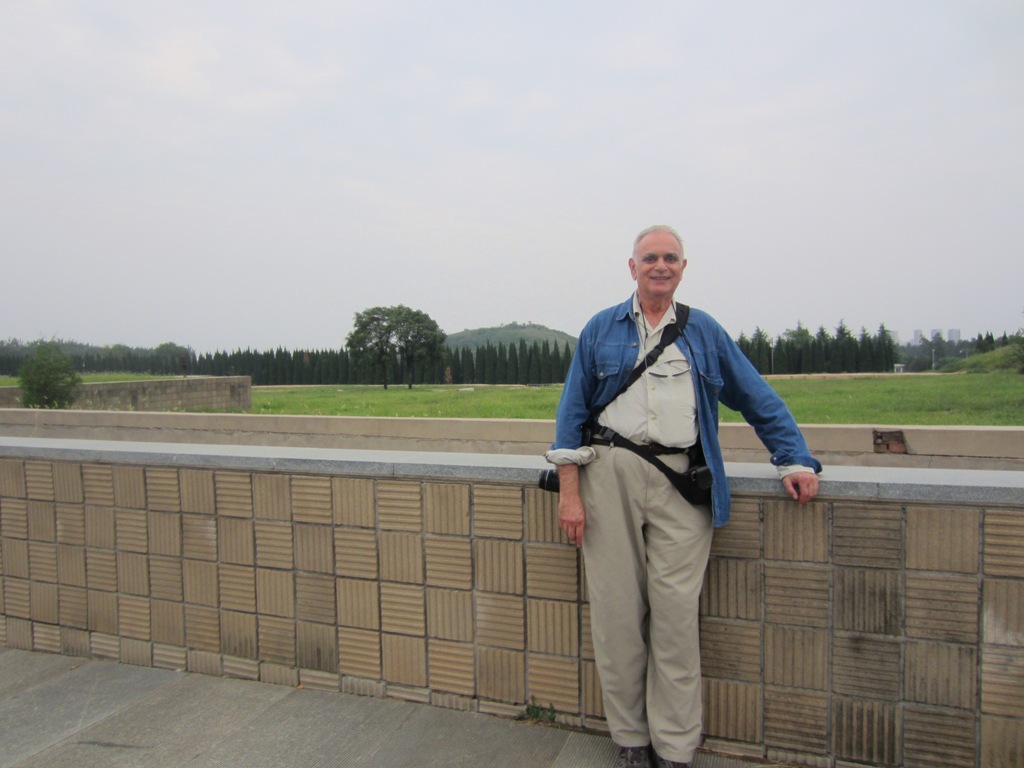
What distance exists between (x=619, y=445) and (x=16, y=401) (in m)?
25.6

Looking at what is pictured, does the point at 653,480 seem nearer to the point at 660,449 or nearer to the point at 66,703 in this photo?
the point at 660,449

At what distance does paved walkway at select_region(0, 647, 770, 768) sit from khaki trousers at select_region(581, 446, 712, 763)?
230mm

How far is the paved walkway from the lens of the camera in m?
2.40

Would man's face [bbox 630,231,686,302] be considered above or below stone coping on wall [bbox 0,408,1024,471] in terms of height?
above

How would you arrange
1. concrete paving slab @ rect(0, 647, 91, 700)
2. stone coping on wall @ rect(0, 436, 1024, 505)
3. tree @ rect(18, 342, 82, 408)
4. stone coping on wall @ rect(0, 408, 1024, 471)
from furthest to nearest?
tree @ rect(18, 342, 82, 408) < stone coping on wall @ rect(0, 408, 1024, 471) < concrete paving slab @ rect(0, 647, 91, 700) < stone coping on wall @ rect(0, 436, 1024, 505)

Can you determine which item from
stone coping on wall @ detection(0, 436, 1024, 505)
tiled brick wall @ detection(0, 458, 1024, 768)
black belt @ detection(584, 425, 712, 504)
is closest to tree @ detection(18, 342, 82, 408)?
stone coping on wall @ detection(0, 436, 1024, 505)

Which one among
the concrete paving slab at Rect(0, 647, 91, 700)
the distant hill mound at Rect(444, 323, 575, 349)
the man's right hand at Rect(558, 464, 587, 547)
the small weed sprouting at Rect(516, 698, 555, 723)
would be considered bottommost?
the concrete paving slab at Rect(0, 647, 91, 700)

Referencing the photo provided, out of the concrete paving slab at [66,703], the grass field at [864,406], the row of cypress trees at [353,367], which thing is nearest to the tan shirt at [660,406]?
the concrete paving slab at [66,703]

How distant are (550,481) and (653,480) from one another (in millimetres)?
349

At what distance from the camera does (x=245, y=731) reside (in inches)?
103

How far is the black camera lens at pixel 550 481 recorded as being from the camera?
2.38 meters

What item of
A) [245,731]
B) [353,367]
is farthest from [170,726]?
[353,367]

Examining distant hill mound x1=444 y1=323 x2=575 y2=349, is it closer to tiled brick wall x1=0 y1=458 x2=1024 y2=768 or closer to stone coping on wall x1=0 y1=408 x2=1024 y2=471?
stone coping on wall x1=0 y1=408 x2=1024 y2=471

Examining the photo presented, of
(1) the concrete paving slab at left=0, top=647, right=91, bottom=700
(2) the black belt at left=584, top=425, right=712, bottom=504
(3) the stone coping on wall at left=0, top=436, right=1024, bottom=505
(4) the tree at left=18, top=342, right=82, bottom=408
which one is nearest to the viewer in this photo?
(3) the stone coping on wall at left=0, top=436, right=1024, bottom=505
